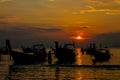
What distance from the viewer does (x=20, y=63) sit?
50.2m

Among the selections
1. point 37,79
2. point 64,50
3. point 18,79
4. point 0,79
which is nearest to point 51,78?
point 37,79

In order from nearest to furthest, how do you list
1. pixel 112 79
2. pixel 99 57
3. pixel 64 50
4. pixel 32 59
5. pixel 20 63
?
1. pixel 112 79
2. pixel 20 63
3. pixel 32 59
4. pixel 64 50
5. pixel 99 57

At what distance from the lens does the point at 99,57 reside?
2923 inches

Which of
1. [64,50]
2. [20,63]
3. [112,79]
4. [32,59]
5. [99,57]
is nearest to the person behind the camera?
[112,79]

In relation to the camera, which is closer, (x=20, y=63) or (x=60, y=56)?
(x=20, y=63)

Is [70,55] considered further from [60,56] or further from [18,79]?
[18,79]

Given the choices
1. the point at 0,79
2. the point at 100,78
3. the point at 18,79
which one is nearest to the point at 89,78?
the point at 100,78

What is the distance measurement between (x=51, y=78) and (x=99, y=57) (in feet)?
153

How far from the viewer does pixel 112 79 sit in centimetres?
2792

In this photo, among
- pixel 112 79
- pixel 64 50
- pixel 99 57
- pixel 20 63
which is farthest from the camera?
pixel 99 57

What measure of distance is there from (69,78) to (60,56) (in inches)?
1420

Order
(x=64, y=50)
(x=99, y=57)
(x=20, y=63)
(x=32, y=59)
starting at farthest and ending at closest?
(x=99, y=57) → (x=64, y=50) → (x=32, y=59) → (x=20, y=63)

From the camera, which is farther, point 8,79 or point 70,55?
point 70,55

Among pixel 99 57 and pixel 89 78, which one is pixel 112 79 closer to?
pixel 89 78
